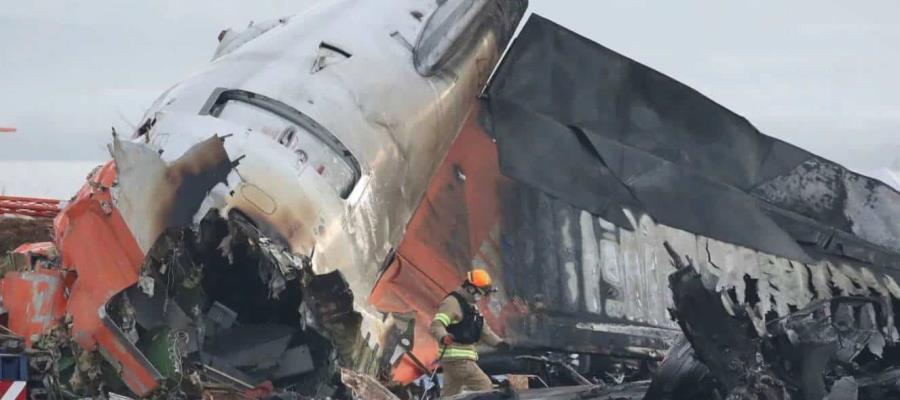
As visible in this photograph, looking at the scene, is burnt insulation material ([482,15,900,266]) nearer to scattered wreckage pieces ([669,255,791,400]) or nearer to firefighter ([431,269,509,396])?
firefighter ([431,269,509,396])

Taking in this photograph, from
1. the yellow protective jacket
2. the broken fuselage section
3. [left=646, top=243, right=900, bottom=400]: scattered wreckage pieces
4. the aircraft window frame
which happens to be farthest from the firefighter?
[left=646, top=243, right=900, bottom=400]: scattered wreckage pieces

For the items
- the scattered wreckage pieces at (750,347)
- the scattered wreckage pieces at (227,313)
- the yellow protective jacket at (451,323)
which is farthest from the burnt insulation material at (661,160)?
the scattered wreckage pieces at (750,347)

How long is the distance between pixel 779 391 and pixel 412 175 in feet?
22.3

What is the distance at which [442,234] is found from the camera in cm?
1622

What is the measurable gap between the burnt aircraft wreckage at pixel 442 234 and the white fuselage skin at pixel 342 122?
1.3 inches

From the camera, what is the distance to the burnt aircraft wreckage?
1110 cm

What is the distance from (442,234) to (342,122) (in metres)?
2.31

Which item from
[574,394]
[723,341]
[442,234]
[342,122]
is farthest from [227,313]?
[723,341]

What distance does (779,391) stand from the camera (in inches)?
372

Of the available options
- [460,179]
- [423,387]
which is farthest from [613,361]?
[423,387]

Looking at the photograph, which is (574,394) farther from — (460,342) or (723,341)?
(723,341)

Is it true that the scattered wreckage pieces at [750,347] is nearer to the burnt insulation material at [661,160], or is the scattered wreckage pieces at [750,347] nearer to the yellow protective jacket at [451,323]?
the yellow protective jacket at [451,323]

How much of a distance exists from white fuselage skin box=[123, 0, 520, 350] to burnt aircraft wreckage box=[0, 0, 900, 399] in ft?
0.11

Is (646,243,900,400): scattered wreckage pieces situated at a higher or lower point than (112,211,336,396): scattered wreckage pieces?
higher
